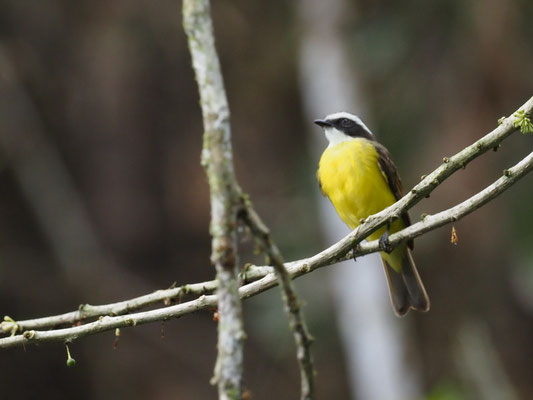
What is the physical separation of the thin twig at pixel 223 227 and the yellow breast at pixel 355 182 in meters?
3.20

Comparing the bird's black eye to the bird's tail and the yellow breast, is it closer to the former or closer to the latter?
the yellow breast

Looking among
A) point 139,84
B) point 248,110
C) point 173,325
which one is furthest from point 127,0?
point 173,325

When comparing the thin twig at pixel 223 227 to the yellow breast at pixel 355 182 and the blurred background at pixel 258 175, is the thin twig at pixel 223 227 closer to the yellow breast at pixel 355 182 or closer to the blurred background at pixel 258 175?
the yellow breast at pixel 355 182

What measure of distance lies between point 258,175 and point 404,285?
639 cm

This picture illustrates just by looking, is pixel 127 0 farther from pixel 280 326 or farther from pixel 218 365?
pixel 218 365

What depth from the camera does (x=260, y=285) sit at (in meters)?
3.55

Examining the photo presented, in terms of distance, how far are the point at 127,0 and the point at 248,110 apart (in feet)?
7.72

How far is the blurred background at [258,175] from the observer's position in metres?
9.58

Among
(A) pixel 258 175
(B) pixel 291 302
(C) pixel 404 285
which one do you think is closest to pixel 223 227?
(B) pixel 291 302

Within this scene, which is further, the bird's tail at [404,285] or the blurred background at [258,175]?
the blurred background at [258,175]

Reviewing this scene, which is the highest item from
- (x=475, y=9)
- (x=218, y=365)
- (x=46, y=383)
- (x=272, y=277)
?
(x=475, y=9)

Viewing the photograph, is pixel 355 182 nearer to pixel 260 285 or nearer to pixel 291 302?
pixel 260 285

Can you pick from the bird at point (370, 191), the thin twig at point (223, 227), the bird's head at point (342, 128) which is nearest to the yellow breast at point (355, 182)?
the bird at point (370, 191)

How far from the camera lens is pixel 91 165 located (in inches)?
464
